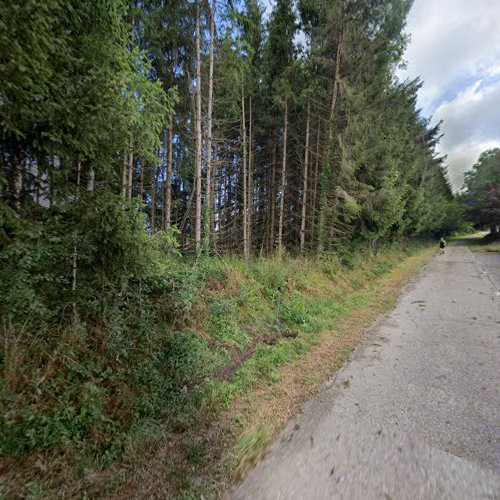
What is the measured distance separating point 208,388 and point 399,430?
81.4 inches

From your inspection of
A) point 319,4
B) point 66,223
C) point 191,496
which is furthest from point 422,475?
point 319,4

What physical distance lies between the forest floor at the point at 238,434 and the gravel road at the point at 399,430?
0.14 m

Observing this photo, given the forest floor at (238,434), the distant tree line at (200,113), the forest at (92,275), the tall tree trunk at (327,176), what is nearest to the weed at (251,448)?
the forest floor at (238,434)

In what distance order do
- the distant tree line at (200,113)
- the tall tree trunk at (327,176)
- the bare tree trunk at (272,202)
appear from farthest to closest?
the bare tree trunk at (272,202) < the tall tree trunk at (327,176) < the distant tree line at (200,113)

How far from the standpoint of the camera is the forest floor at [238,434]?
1921mm

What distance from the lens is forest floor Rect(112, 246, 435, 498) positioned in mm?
1921

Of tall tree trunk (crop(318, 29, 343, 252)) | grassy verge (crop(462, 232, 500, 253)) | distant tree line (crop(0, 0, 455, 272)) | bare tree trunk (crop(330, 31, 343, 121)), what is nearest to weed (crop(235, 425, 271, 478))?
distant tree line (crop(0, 0, 455, 272))

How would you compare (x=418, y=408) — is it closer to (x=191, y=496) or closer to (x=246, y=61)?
(x=191, y=496)

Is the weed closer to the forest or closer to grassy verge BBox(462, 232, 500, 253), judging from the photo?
the forest

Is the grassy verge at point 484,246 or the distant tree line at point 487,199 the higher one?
the distant tree line at point 487,199

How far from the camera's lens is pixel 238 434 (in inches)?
96.7

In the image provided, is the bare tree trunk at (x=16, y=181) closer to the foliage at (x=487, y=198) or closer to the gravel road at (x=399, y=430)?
the gravel road at (x=399, y=430)

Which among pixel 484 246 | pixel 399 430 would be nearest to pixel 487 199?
pixel 484 246

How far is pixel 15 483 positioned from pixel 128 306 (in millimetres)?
1748
